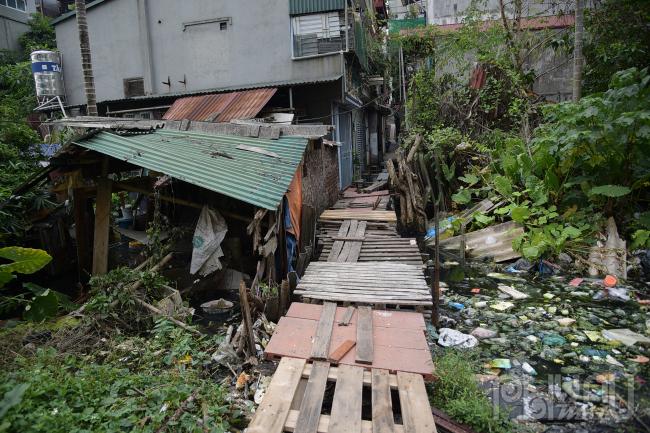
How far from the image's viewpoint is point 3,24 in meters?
20.5

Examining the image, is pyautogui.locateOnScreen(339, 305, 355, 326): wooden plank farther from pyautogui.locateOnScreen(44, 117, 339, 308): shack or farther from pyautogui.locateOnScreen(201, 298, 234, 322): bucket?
pyautogui.locateOnScreen(201, 298, 234, 322): bucket

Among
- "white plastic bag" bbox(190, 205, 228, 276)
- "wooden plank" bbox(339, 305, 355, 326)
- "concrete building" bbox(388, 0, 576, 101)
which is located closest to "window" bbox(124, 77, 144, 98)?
"white plastic bag" bbox(190, 205, 228, 276)

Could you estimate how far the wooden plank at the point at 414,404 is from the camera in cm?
303

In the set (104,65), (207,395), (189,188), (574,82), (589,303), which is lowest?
(589,303)

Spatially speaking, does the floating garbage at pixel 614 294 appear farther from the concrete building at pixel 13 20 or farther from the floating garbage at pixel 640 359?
the concrete building at pixel 13 20

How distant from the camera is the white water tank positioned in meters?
14.9

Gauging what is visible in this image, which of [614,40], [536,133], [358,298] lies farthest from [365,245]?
[614,40]

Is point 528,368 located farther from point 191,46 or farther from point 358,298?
point 191,46

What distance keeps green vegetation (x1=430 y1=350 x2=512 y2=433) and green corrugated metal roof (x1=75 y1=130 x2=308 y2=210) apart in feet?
8.67

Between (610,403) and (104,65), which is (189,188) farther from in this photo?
(104,65)

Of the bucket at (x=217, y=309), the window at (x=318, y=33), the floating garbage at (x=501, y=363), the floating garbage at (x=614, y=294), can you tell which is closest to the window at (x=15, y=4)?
the window at (x=318, y=33)

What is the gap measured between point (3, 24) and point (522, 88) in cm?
2416

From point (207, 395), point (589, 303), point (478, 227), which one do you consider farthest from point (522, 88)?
point (207, 395)

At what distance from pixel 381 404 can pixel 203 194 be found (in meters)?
4.73
